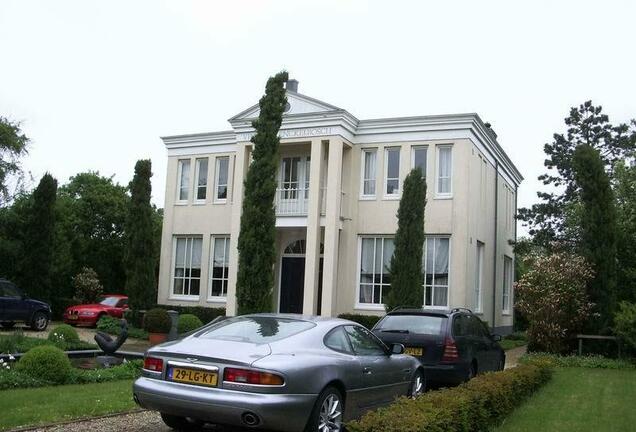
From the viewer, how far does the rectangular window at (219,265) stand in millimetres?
27328

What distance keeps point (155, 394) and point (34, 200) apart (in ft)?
77.1

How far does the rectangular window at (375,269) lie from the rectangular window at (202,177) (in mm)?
7956

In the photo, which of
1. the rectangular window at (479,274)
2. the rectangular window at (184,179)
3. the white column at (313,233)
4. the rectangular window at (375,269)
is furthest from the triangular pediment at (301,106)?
the rectangular window at (479,274)

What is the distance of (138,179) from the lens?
2544cm

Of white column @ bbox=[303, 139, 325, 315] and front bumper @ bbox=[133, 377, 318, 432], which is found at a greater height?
white column @ bbox=[303, 139, 325, 315]

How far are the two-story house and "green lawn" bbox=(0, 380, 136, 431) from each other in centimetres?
1460

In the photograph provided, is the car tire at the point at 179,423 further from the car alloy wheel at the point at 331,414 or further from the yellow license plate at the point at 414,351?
the yellow license plate at the point at 414,351

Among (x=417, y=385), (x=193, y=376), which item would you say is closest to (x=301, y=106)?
(x=417, y=385)

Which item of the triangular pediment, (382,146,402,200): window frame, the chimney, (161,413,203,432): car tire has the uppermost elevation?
the chimney

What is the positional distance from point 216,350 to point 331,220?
1758 centimetres

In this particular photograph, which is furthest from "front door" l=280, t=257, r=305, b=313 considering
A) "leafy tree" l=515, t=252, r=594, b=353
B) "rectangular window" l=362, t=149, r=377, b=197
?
"leafy tree" l=515, t=252, r=594, b=353

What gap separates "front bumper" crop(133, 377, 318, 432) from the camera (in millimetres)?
6047

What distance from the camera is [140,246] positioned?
25172 millimetres

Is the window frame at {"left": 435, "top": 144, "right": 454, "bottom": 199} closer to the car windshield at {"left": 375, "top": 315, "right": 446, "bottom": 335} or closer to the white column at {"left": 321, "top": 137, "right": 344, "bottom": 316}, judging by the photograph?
the white column at {"left": 321, "top": 137, "right": 344, "bottom": 316}
